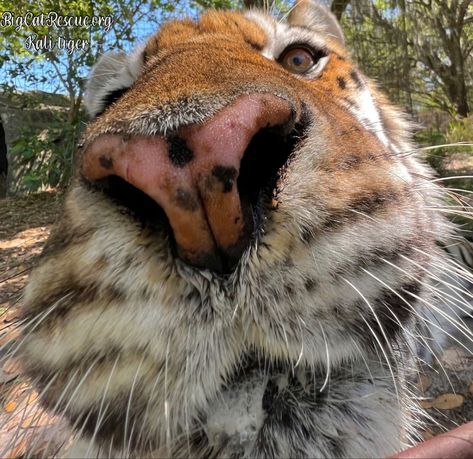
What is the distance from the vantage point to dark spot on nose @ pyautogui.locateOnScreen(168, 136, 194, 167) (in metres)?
0.79

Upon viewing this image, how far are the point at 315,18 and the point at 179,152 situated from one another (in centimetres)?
215

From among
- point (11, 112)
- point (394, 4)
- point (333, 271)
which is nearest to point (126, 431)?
point (333, 271)

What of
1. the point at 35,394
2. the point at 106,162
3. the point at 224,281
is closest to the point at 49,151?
the point at 35,394

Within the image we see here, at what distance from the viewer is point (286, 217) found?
2.85 feet

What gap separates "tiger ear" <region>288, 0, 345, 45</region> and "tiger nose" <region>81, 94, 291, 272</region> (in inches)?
73.0

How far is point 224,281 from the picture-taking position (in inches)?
33.7

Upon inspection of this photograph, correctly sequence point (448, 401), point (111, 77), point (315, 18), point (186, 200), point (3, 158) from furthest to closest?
point (3, 158) < point (315, 18) < point (448, 401) < point (111, 77) < point (186, 200)

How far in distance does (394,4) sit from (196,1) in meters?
3.95

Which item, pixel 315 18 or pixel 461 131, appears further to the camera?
pixel 461 131

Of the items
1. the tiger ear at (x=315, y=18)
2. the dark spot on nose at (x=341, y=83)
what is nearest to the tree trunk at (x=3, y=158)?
the tiger ear at (x=315, y=18)

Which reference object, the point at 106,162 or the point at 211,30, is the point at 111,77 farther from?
the point at 106,162

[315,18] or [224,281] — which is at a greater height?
[315,18]

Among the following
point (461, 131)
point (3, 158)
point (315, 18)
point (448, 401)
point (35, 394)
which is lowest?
point (448, 401)

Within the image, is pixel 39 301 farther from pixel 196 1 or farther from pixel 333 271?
pixel 196 1
